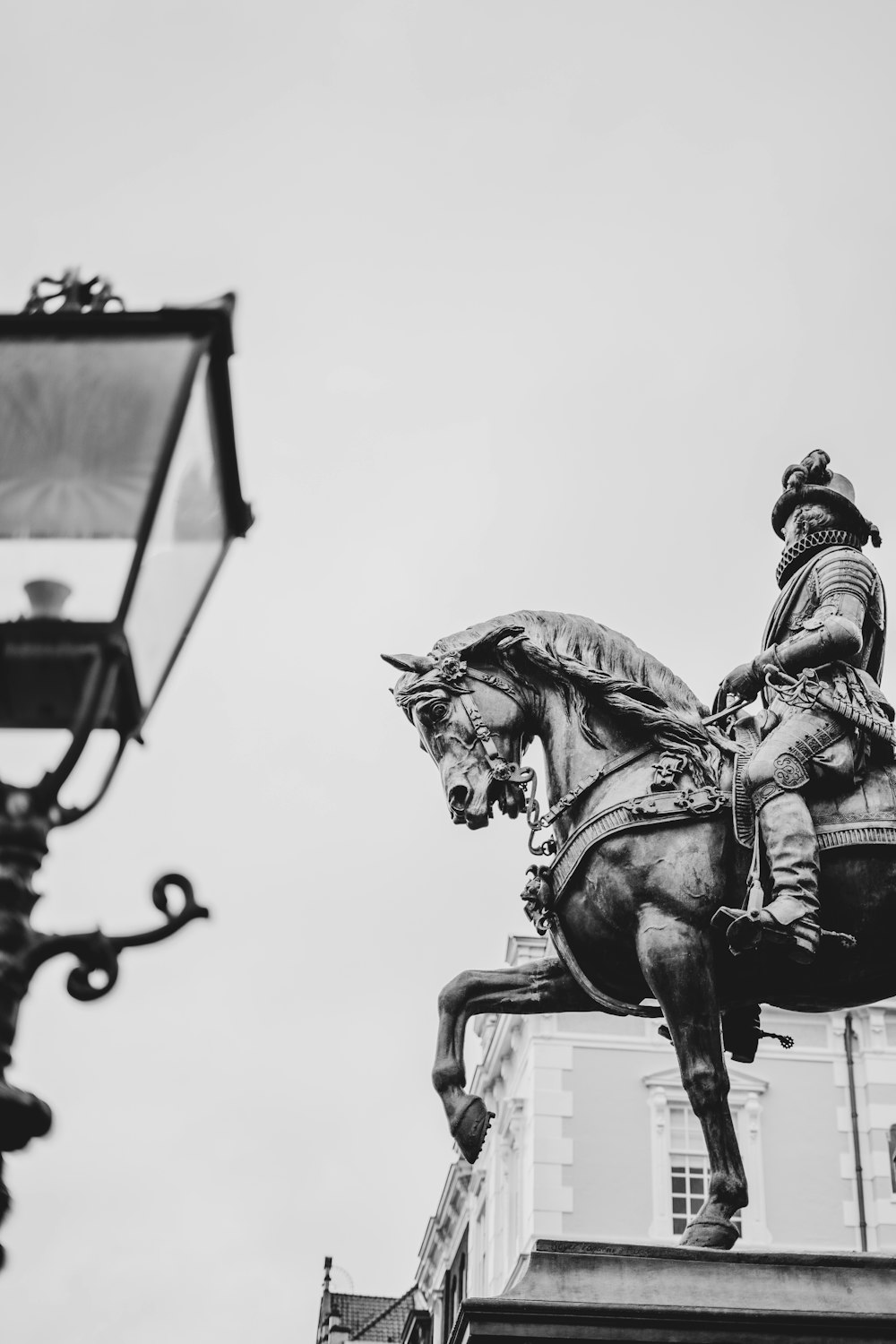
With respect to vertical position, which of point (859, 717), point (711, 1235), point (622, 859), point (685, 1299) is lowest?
point (685, 1299)

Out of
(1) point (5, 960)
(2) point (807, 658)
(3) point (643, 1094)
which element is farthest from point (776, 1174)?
(1) point (5, 960)

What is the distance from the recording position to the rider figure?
7.32 metres

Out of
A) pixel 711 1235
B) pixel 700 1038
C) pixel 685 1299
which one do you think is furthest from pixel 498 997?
pixel 685 1299

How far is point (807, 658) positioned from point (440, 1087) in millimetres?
2876

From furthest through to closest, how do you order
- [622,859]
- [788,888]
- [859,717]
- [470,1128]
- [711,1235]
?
1. [859,717]
2. [622,859]
3. [470,1128]
4. [788,888]
5. [711,1235]

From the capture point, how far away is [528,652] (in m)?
8.50

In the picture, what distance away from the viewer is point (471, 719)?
27.2 feet

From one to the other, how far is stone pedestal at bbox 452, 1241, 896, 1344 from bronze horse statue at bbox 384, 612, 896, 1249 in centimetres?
51

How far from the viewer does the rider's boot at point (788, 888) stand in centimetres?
718

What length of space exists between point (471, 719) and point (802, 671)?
5.72 ft

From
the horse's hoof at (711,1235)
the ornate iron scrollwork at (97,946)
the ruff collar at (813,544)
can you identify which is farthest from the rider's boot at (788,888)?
the ornate iron scrollwork at (97,946)

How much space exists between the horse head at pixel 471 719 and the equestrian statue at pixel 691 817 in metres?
0.01

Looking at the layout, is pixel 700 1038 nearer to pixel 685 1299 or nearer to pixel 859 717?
pixel 685 1299

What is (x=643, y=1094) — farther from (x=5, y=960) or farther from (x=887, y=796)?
(x=5, y=960)
